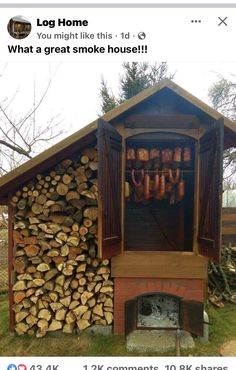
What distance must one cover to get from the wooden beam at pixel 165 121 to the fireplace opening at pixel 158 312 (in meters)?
2.86

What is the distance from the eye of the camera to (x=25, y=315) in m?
3.88

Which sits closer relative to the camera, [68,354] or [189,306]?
[68,354]

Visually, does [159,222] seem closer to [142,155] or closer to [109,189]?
[142,155]

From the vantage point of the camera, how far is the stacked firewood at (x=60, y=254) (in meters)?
3.80

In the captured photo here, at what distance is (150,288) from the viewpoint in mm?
3844

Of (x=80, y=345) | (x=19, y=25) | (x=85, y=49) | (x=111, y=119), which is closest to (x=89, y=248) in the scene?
(x=80, y=345)

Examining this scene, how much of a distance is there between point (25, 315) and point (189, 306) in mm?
2705

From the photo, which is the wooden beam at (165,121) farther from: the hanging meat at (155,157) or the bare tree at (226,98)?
the bare tree at (226,98)

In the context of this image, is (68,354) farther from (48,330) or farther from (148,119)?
(148,119)

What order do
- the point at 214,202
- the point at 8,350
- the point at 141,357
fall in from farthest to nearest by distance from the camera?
1. the point at 8,350
2. the point at 141,357
3. the point at 214,202

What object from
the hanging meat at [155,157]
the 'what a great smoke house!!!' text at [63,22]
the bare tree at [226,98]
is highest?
the bare tree at [226,98]

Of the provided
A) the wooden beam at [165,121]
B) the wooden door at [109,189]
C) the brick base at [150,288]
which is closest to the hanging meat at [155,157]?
the wooden beam at [165,121]

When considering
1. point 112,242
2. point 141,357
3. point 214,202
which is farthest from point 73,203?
point 141,357

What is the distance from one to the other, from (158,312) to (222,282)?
93.2 inches
